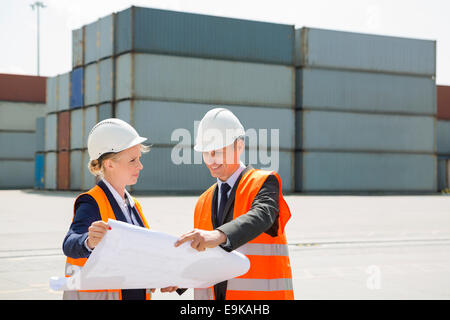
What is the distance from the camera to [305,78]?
148ft

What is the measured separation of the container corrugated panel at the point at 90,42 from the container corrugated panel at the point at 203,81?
3978mm

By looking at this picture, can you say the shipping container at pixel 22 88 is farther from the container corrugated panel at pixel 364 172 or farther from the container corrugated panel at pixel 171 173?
the container corrugated panel at pixel 364 172

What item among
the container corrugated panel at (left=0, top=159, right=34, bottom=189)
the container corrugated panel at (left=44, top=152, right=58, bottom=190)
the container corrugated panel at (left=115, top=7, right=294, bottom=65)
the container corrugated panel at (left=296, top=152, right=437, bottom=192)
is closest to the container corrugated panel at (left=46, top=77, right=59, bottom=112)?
the container corrugated panel at (left=44, top=152, right=58, bottom=190)

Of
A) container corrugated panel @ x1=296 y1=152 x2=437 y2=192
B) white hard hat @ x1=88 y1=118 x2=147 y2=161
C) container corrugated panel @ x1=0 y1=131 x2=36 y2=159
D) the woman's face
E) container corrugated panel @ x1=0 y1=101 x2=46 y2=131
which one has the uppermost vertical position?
container corrugated panel @ x1=0 y1=101 x2=46 y2=131

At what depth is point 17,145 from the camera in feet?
204

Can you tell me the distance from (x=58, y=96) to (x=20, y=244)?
38.5 m

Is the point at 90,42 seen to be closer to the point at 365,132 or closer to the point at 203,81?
the point at 203,81

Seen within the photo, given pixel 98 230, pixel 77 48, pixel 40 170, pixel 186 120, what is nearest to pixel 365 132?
pixel 186 120

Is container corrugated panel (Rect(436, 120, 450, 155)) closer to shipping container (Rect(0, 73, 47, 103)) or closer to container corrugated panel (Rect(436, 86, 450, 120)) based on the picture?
container corrugated panel (Rect(436, 86, 450, 120))

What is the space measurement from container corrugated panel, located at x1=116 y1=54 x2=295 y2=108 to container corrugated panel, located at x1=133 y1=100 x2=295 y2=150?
451mm

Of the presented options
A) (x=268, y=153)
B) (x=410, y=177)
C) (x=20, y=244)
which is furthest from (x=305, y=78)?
(x=20, y=244)

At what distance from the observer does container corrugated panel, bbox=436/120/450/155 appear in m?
60.1
